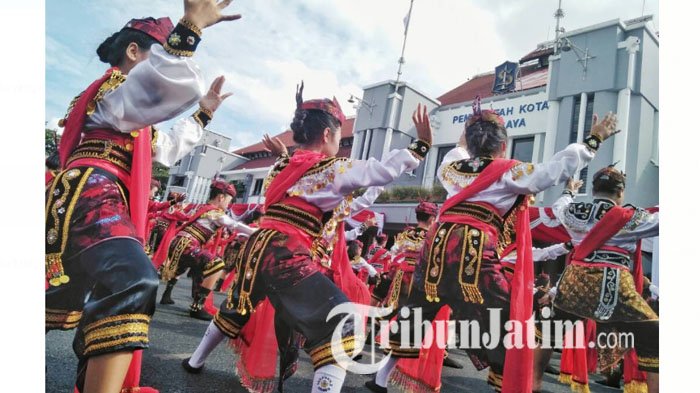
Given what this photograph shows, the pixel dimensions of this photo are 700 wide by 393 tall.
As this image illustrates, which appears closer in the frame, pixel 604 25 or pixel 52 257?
pixel 52 257

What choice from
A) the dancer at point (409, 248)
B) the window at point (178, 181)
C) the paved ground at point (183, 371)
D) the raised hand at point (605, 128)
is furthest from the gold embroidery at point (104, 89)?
the window at point (178, 181)

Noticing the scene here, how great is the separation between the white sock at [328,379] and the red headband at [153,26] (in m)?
1.61

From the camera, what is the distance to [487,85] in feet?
51.6

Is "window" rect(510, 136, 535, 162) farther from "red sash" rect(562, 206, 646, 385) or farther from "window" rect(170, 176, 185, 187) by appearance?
"window" rect(170, 176, 185, 187)

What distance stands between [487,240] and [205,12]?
75.2 inches

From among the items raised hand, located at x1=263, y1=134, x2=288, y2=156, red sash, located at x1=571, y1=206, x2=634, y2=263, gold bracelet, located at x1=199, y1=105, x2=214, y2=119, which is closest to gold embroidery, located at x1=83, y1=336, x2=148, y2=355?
gold bracelet, located at x1=199, y1=105, x2=214, y2=119

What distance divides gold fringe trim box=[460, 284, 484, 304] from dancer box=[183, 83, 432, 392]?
2.60ft

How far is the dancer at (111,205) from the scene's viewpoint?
147 cm

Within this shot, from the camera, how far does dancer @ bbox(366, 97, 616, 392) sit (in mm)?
2506

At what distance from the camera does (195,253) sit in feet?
18.2

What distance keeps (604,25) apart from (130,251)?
36.9ft

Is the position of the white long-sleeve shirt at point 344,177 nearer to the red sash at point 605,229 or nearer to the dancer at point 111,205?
the dancer at point 111,205
